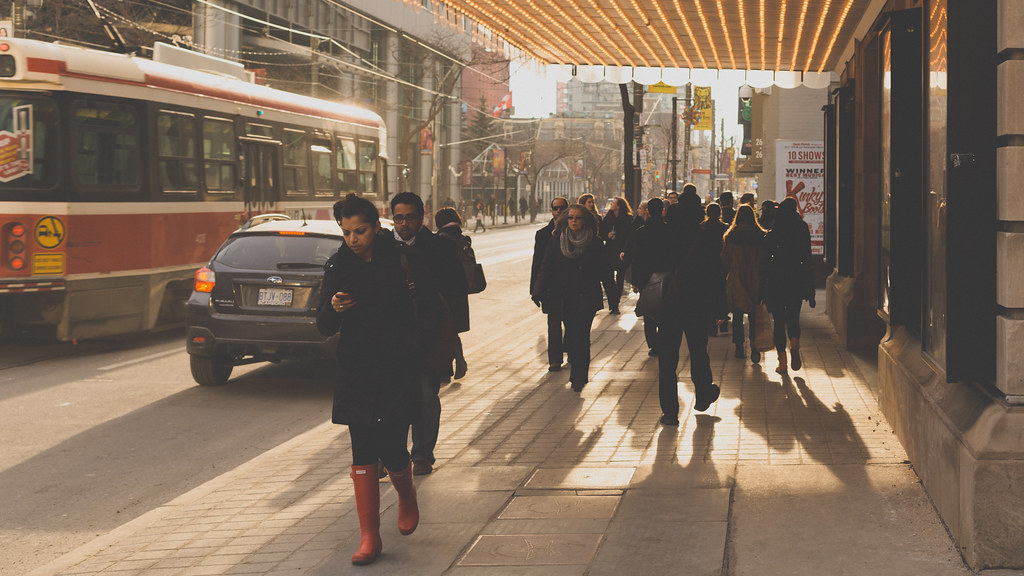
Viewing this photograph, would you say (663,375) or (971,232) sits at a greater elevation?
(971,232)

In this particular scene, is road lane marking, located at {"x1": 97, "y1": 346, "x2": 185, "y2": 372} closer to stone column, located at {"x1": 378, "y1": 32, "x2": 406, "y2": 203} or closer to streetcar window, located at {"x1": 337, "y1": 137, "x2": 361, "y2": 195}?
streetcar window, located at {"x1": 337, "y1": 137, "x2": 361, "y2": 195}

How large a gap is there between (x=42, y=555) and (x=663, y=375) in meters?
4.63


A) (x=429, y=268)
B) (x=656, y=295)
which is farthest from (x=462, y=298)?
(x=656, y=295)

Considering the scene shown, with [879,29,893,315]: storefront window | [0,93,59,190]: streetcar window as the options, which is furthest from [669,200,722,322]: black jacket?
[0,93,59,190]: streetcar window

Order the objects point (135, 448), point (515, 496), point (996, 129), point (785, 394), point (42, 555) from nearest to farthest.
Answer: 1. point (996, 129)
2. point (42, 555)
3. point (515, 496)
4. point (135, 448)
5. point (785, 394)

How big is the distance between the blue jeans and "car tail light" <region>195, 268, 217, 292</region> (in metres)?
4.27

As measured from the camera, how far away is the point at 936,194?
639cm

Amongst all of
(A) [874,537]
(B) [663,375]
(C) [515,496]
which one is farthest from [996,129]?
(B) [663,375]

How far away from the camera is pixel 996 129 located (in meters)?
5.40

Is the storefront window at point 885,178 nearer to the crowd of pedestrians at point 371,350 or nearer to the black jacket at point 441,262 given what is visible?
the black jacket at point 441,262

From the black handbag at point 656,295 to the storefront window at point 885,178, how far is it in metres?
1.67

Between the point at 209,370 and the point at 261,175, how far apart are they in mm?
6184

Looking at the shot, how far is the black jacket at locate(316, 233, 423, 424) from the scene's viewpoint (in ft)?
18.5

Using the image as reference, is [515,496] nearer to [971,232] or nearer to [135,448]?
[971,232]
